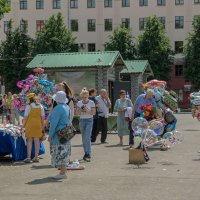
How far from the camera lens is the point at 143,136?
13.1 meters

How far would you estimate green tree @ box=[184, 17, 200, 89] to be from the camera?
67025 millimetres

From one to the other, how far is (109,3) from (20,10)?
12.8m

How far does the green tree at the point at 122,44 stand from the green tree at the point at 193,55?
6790 mm

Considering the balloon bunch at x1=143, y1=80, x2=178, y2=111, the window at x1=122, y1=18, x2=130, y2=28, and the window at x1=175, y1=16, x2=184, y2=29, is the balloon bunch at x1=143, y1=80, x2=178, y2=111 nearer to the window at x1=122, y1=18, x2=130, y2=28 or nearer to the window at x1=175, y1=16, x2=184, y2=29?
the window at x1=122, y1=18, x2=130, y2=28

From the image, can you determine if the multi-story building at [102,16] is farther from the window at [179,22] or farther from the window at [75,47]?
the window at [75,47]

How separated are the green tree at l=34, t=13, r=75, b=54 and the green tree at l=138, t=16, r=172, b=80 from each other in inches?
355

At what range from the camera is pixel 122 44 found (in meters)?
69.6

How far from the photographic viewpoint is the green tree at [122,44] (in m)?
69.5

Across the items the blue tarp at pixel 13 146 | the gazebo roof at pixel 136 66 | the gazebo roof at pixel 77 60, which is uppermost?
the gazebo roof at pixel 136 66

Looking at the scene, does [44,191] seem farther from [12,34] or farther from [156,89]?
[12,34]

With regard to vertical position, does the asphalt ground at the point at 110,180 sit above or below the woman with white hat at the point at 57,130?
below

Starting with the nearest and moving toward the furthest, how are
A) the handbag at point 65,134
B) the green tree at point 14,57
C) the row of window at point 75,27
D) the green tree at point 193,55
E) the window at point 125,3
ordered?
the handbag at point 65,134 < the green tree at point 14,57 < the green tree at point 193,55 < the row of window at point 75,27 < the window at point 125,3

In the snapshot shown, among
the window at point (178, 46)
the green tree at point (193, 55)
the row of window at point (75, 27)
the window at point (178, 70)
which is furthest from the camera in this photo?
the row of window at point (75, 27)

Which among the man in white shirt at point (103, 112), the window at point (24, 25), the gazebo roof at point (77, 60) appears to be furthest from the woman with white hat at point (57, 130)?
the window at point (24, 25)
